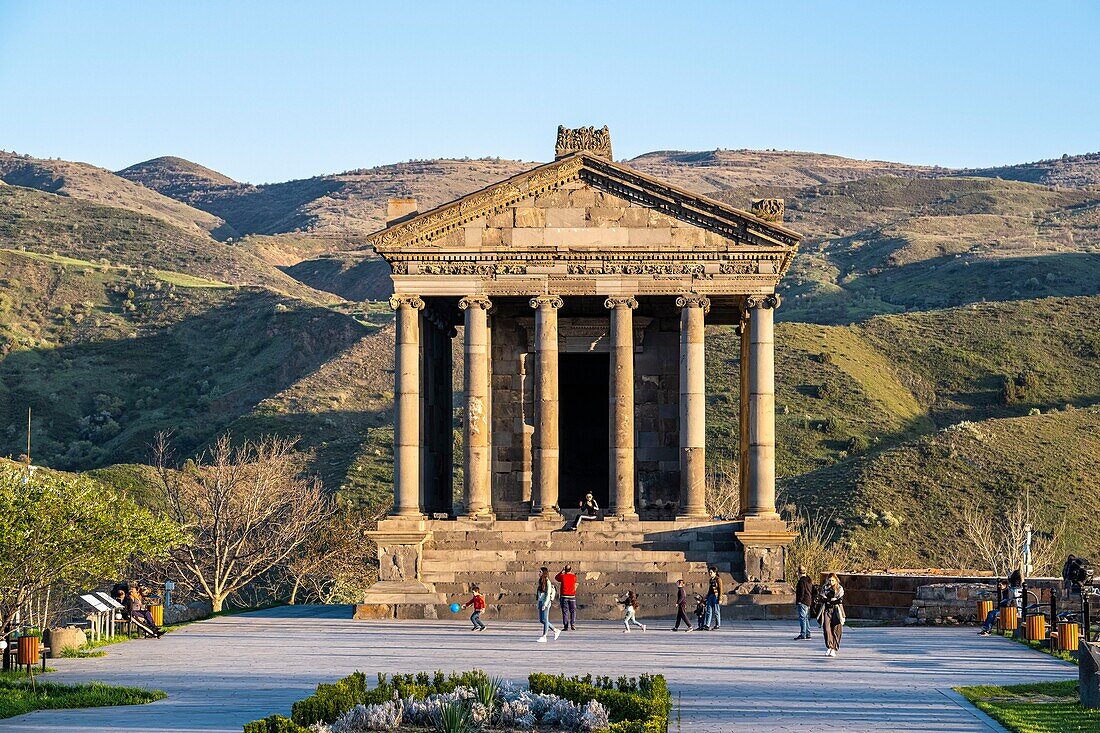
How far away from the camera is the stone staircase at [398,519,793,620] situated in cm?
4225

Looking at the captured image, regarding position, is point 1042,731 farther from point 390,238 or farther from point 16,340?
point 16,340

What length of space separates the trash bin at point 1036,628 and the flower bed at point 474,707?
16.2 m

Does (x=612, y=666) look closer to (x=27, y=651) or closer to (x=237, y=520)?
(x=27, y=651)

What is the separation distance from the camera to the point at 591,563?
43.7m

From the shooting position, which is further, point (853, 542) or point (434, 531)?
point (853, 542)

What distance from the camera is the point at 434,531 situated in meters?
45.4

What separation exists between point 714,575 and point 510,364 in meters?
13.7

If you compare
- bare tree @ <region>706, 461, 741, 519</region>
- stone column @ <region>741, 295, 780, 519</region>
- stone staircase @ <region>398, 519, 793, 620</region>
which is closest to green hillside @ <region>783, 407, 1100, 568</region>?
bare tree @ <region>706, 461, 741, 519</region>

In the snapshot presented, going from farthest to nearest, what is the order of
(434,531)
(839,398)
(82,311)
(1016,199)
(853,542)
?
(1016,199), (82,311), (839,398), (853,542), (434,531)

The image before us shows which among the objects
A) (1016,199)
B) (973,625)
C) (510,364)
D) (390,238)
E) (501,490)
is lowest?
(973,625)

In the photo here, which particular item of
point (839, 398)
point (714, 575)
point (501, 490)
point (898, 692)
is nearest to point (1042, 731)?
point (898, 692)

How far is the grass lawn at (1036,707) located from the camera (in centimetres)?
2202

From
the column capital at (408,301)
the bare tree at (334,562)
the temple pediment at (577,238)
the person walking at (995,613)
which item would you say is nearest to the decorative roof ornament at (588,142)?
the temple pediment at (577,238)

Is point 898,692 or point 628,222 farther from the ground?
point 628,222
